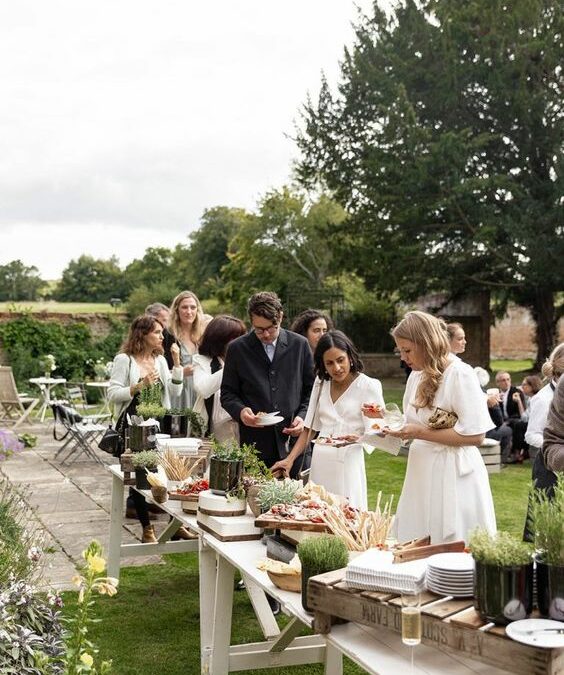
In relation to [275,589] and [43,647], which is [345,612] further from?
[43,647]

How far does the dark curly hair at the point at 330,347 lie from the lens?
14.4 ft

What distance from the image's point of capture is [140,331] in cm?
638

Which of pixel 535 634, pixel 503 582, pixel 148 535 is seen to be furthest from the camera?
pixel 148 535

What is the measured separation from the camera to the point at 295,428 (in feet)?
15.9

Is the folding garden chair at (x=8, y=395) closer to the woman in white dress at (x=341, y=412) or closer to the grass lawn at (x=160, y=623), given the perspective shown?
the grass lawn at (x=160, y=623)

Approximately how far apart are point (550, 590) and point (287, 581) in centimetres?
100

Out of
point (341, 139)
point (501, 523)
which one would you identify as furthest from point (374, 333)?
point (501, 523)

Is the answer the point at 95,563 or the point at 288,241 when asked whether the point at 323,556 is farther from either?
the point at 288,241

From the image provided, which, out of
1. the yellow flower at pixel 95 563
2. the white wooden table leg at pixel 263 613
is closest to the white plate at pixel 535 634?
the yellow flower at pixel 95 563

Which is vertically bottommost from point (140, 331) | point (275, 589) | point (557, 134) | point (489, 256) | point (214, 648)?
point (214, 648)

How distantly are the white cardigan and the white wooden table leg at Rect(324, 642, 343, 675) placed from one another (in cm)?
281

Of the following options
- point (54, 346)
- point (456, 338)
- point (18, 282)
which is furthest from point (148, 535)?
point (18, 282)

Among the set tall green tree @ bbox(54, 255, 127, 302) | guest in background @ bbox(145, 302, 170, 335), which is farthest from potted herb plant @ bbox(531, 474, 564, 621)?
tall green tree @ bbox(54, 255, 127, 302)

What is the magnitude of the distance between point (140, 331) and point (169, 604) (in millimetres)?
1988
